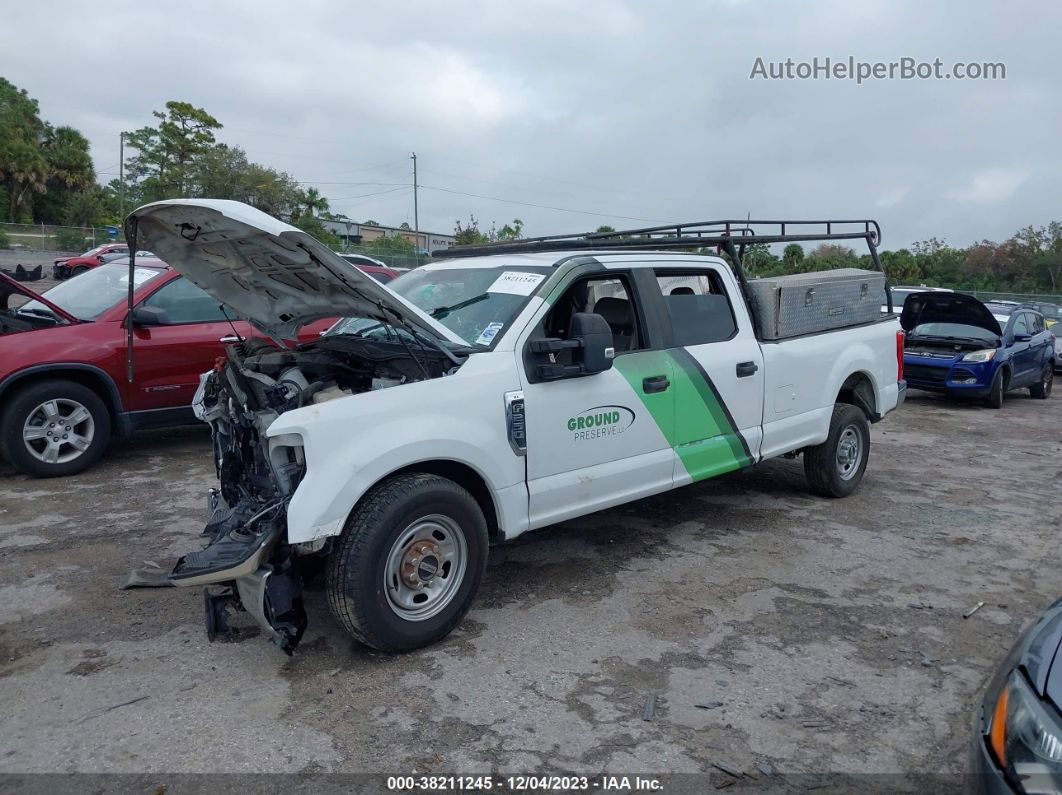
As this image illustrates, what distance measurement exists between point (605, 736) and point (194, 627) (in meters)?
2.23

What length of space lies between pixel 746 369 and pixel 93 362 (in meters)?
5.23

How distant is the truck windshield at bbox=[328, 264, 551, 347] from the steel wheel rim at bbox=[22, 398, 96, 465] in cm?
300

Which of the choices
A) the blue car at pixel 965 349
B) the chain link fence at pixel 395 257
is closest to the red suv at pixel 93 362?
the blue car at pixel 965 349

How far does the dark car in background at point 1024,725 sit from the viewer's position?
2182mm

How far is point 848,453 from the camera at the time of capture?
270 inches

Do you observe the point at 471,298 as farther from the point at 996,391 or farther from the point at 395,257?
the point at 395,257

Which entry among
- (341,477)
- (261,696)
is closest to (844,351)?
(341,477)

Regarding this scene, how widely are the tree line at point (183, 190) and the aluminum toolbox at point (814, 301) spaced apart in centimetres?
3452

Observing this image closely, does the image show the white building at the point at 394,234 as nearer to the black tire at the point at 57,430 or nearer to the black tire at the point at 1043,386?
the black tire at the point at 1043,386

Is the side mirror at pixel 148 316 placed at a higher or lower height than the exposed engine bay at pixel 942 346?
higher

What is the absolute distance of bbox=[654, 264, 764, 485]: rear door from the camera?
5.19 metres

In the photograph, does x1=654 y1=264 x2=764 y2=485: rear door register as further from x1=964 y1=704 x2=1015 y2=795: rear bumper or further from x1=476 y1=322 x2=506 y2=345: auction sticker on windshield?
x1=964 y1=704 x2=1015 y2=795: rear bumper

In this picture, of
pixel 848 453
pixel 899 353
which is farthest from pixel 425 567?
pixel 899 353

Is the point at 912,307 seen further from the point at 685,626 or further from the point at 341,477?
the point at 341,477
